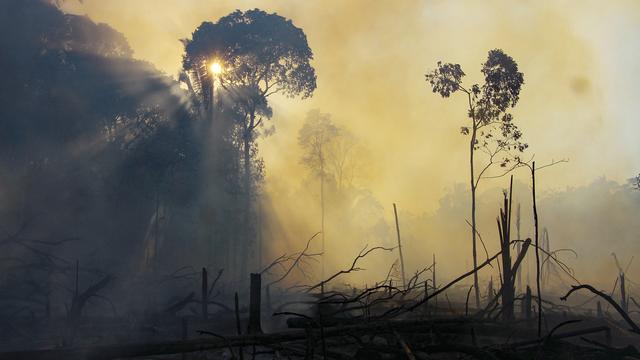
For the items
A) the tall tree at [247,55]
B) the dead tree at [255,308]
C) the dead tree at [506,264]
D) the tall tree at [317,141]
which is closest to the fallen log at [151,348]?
the dead tree at [255,308]

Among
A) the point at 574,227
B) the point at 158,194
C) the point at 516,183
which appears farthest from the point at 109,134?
the point at 516,183

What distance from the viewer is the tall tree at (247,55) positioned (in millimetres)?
38219

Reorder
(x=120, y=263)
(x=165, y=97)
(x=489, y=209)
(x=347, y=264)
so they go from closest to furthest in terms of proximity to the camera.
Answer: (x=120, y=263) → (x=165, y=97) → (x=347, y=264) → (x=489, y=209)

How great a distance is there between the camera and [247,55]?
38.3m

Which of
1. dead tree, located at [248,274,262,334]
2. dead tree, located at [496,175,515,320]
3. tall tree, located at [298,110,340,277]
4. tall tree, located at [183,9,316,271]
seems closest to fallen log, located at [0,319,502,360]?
dead tree, located at [248,274,262,334]

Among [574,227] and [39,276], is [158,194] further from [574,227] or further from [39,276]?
[574,227]

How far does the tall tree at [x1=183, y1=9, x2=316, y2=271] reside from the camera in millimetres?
38219

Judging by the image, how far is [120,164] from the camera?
33.1m

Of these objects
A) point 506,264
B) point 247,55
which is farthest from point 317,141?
point 506,264

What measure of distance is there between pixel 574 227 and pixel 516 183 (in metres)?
17.8

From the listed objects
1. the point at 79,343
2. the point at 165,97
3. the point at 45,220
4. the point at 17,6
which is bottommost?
the point at 79,343

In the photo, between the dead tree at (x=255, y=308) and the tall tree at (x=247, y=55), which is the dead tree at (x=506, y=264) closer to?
the dead tree at (x=255, y=308)

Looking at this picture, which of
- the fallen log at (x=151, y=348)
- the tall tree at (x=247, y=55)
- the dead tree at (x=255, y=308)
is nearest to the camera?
the fallen log at (x=151, y=348)

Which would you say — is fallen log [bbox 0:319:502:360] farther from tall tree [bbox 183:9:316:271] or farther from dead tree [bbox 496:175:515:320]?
tall tree [bbox 183:9:316:271]
